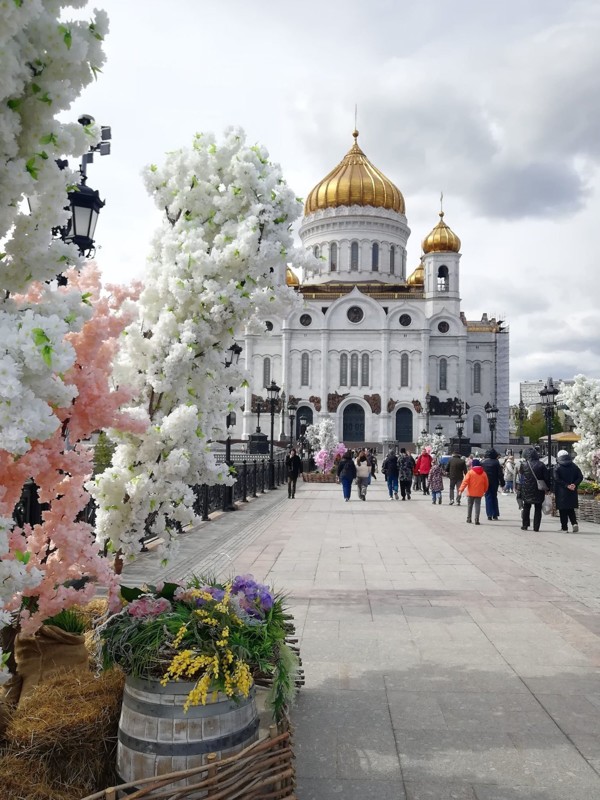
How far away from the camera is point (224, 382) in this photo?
4734 mm

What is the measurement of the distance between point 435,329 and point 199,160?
6425 centimetres

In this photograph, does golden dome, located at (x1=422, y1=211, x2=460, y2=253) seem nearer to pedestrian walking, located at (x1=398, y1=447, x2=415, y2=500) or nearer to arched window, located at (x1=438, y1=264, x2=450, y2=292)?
arched window, located at (x1=438, y1=264, x2=450, y2=292)

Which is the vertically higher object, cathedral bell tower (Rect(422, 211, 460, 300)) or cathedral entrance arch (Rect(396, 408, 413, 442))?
cathedral bell tower (Rect(422, 211, 460, 300))

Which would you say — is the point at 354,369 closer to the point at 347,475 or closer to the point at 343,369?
the point at 343,369

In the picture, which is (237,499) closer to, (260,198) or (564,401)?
(564,401)

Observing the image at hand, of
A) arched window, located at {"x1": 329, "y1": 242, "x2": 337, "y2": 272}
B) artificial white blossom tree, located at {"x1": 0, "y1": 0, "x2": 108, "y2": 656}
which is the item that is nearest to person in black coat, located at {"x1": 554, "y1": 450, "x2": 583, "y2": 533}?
artificial white blossom tree, located at {"x1": 0, "y1": 0, "x2": 108, "y2": 656}

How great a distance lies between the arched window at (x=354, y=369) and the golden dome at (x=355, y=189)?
14926 mm

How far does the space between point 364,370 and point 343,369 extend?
78.5 inches

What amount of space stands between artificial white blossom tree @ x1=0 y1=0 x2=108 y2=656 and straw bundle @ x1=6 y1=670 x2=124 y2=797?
0.90 m

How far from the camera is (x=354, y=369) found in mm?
65625

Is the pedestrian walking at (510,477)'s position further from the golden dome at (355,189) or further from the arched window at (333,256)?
the golden dome at (355,189)

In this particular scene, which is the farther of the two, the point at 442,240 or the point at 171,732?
the point at 442,240

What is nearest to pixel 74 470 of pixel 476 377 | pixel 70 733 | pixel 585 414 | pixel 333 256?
pixel 70 733

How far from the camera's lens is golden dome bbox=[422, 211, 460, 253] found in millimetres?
65875
